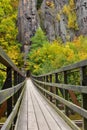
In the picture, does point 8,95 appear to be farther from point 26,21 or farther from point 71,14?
point 71,14

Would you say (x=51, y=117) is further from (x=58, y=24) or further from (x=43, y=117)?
(x=58, y=24)

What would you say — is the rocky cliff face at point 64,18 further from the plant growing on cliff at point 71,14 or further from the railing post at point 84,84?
the railing post at point 84,84

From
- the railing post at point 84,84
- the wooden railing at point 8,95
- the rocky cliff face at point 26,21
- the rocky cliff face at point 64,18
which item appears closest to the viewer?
the wooden railing at point 8,95

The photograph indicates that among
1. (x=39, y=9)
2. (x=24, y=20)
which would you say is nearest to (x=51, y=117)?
(x=24, y=20)

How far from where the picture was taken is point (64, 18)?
87.1 metres

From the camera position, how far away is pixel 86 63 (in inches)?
173

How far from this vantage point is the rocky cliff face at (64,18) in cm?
8131

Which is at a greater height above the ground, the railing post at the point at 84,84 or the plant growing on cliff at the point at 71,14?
the plant growing on cliff at the point at 71,14

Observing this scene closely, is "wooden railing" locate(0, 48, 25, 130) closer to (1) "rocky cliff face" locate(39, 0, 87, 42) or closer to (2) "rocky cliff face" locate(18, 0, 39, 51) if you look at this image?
(2) "rocky cliff face" locate(18, 0, 39, 51)

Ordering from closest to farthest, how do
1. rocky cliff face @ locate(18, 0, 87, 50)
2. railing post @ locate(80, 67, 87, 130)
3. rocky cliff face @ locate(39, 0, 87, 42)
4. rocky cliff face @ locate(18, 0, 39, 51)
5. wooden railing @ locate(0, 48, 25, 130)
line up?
wooden railing @ locate(0, 48, 25, 130) < railing post @ locate(80, 67, 87, 130) < rocky cliff face @ locate(18, 0, 39, 51) < rocky cliff face @ locate(18, 0, 87, 50) < rocky cliff face @ locate(39, 0, 87, 42)

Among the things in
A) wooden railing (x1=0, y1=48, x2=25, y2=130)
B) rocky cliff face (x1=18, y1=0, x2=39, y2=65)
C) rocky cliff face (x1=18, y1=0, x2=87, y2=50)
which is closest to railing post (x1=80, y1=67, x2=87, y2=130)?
wooden railing (x1=0, y1=48, x2=25, y2=130)

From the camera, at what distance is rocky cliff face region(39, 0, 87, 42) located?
81.3 meters

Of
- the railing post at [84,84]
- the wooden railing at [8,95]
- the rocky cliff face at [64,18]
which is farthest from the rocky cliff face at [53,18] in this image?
the railing post at [84,84]

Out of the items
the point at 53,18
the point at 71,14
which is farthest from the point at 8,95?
the point at 71,14
